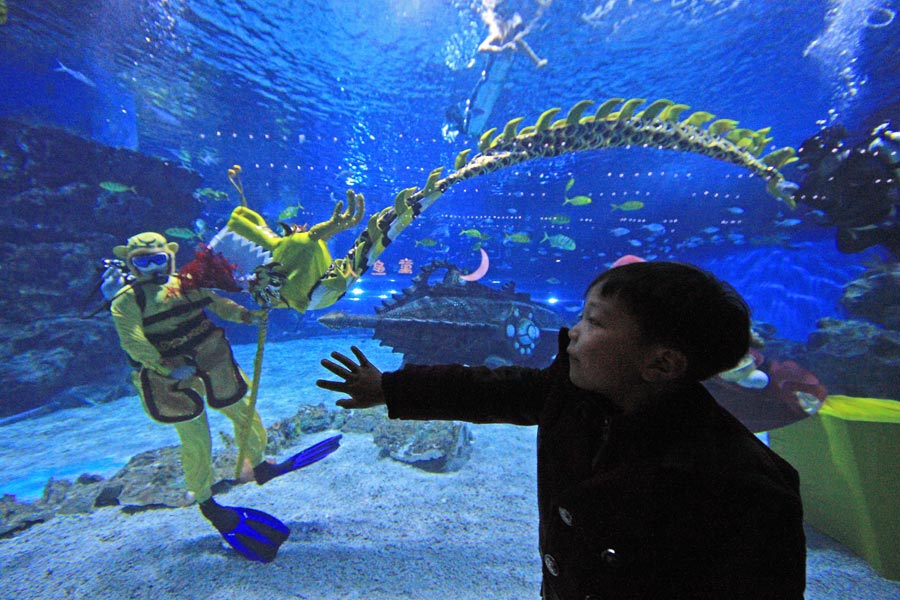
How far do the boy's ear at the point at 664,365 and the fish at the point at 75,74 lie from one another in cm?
1942

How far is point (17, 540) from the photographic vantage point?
9.96ft

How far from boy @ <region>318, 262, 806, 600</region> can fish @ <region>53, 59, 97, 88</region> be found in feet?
63.4

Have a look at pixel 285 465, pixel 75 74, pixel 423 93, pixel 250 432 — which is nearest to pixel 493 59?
pixel 423 93

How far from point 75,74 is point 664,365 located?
20.1 metres

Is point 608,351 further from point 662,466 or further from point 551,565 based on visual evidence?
point 551,565

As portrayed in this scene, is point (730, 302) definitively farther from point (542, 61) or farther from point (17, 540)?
point (542, 61)

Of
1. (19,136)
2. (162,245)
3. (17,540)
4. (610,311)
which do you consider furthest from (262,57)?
(610,311)

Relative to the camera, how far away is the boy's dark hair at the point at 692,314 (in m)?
0.88

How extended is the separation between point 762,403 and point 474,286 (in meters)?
5.78

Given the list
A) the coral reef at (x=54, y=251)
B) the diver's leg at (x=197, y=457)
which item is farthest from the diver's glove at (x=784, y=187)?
the coral reef at (x=54, y=251)

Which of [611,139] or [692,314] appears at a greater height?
[611,139]

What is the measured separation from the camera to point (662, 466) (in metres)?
0.86

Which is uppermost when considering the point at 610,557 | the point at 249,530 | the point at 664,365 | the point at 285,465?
the point at 664,365

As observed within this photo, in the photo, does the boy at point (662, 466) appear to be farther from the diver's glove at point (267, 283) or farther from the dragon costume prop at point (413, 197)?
the diver's glove at point (267, 283)
